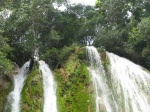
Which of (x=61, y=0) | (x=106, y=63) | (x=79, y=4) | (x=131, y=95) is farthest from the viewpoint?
(x=79, y=4)

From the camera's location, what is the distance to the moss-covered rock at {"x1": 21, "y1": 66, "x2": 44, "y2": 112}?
45.4ft

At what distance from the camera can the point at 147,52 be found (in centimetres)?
2138

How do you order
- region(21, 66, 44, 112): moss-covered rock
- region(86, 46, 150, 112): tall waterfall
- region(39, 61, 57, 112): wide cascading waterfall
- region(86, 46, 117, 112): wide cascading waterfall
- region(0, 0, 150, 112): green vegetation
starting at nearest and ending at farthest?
region(21, 66, 44, 112): moss-covered rock, region(39, 61, 57, 112): wide cascading waterfall, region(86, 46, 117, 112): wide cascading waterfall, region(86, 46, 150, 112): tall waterfall, region(0, 0, 150, 112): green vegetation

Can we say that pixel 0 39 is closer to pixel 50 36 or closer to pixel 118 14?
pixel 50 36

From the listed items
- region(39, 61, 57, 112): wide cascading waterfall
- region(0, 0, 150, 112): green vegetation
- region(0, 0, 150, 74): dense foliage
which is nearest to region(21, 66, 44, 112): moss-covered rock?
region(0, 0, 150, 112): green vegetation

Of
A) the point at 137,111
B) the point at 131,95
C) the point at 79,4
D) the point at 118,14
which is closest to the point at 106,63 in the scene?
the point at 131,95

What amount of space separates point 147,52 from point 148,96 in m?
6.39

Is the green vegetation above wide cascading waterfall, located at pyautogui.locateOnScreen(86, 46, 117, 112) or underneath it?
above

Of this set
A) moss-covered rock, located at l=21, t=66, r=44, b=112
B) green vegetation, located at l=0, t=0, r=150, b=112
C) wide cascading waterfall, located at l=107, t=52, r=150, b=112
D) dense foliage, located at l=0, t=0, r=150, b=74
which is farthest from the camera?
dense foliage, located at l=0, t=0, r=150, b=74

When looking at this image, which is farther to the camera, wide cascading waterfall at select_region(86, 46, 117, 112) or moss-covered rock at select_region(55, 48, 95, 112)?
wide cascading waterfall at select_region(86, 46, 117, 112)

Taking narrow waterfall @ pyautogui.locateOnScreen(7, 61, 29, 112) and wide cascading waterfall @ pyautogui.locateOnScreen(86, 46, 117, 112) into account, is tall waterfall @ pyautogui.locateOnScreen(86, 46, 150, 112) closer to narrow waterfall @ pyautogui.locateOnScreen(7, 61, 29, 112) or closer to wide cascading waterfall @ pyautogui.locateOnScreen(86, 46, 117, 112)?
wide cascading waterfall @ pyautogui.locateOnScreen(86, 46, 117, 112)

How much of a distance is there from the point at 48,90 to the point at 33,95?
116 cm

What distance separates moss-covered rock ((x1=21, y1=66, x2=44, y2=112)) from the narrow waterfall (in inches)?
15.2

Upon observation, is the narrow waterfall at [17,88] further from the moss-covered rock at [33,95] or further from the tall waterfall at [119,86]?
the tall waterfall at [119,86]
